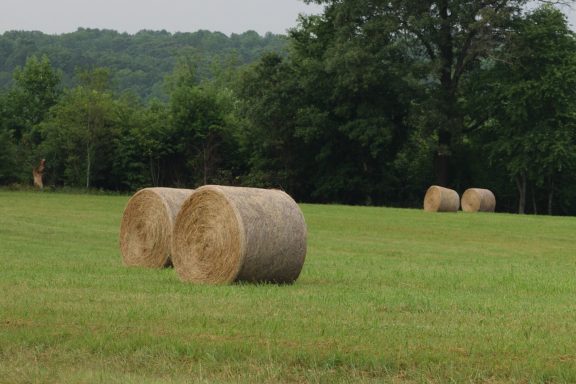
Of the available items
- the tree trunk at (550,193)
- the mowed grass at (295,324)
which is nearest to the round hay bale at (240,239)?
the mowed grass at (295,324)

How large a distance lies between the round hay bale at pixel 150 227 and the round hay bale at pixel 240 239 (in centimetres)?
243

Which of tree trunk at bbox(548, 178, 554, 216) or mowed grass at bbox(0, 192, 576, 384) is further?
tree trunk at bbox(548, 178, 554, 216)

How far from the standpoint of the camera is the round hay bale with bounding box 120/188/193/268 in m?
17.7

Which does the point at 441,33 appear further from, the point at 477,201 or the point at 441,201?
the point at 441,201

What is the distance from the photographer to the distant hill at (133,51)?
447 feet

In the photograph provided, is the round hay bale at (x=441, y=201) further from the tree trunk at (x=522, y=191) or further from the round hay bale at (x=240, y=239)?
the round hay bale at (x=240, y=239)

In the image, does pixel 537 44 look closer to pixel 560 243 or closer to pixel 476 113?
pixel 476 113

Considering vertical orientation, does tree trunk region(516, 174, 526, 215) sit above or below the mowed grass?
above

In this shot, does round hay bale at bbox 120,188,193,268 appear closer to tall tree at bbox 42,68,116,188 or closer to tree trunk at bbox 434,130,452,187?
tree trunk at bbox 434,130,452,187

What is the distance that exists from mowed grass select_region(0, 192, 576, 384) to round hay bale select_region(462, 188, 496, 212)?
30545 millimetres

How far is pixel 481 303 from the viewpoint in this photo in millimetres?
12031

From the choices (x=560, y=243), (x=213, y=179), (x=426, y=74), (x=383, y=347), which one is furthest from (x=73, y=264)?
(x=213, y=179)

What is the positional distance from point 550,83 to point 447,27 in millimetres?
6744

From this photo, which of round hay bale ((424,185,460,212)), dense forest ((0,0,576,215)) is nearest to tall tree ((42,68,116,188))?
dense forest ((0,0,576,215))
